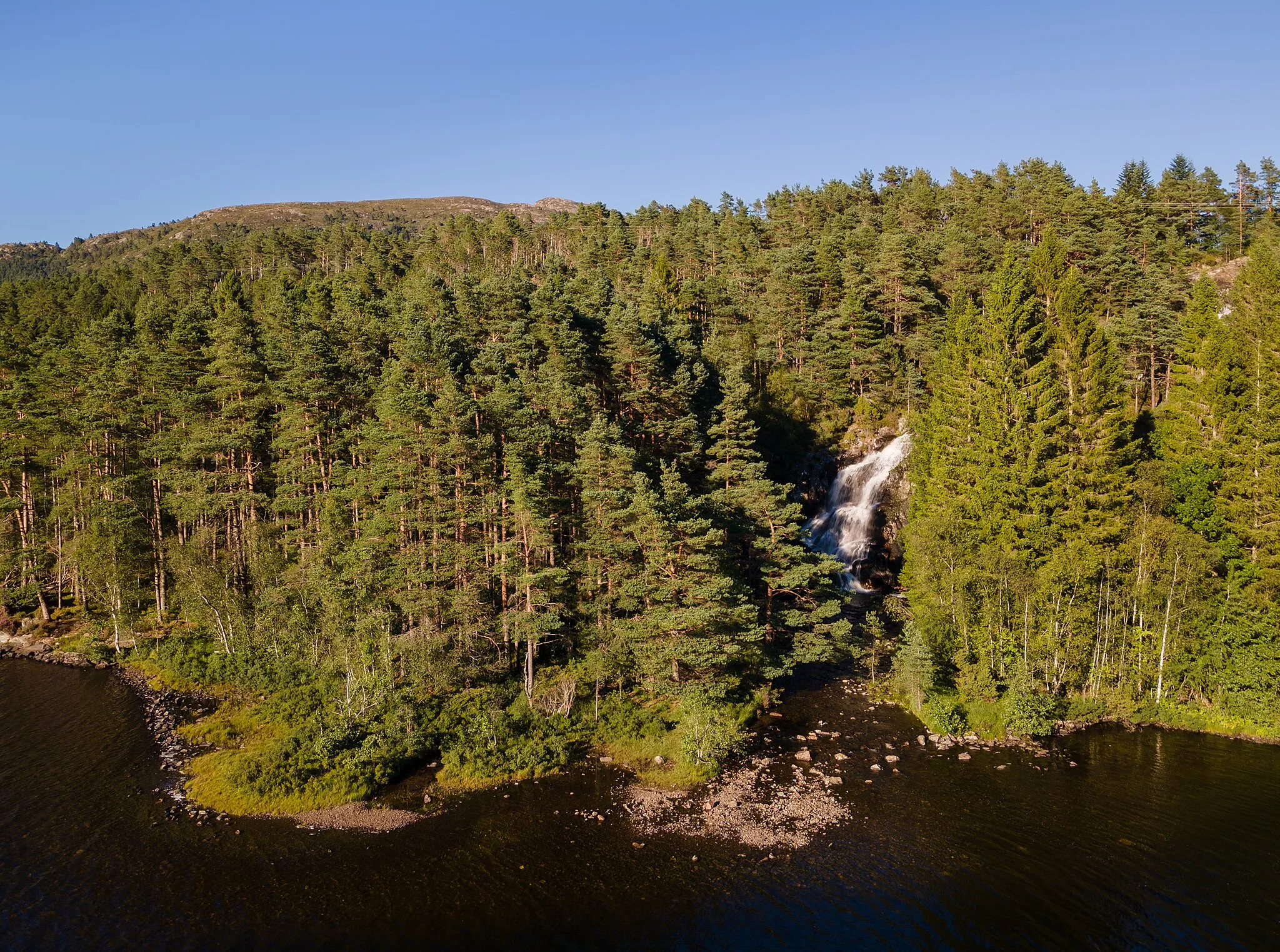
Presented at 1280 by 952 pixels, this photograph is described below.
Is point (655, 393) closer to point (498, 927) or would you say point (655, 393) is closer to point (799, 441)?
point (799, 441)

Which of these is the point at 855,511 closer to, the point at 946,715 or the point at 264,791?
the point at 946,715

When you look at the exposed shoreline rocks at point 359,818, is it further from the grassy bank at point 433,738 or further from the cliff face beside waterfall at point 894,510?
the cliff face beside waterfall at point 894,510

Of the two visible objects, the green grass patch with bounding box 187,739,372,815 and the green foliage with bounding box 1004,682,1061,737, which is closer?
the green grass patch with bounding box 187,739,372,815

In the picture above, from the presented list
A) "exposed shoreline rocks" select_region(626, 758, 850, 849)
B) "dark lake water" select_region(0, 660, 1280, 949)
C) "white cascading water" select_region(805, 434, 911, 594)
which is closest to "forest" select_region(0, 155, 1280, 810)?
"exposed shoreline rocks" select_region(626, 758, 850, 849)

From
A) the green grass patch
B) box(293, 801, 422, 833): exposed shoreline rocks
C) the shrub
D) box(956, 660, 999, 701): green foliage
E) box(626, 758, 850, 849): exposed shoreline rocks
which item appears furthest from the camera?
box(956, 660, 999, 701): green foliage

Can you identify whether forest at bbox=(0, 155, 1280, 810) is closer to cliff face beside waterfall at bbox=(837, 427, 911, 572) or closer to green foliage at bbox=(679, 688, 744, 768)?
green foliage at bbox=(679, 688, 744, 768)

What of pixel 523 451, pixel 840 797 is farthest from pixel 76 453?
pixel 840 797
